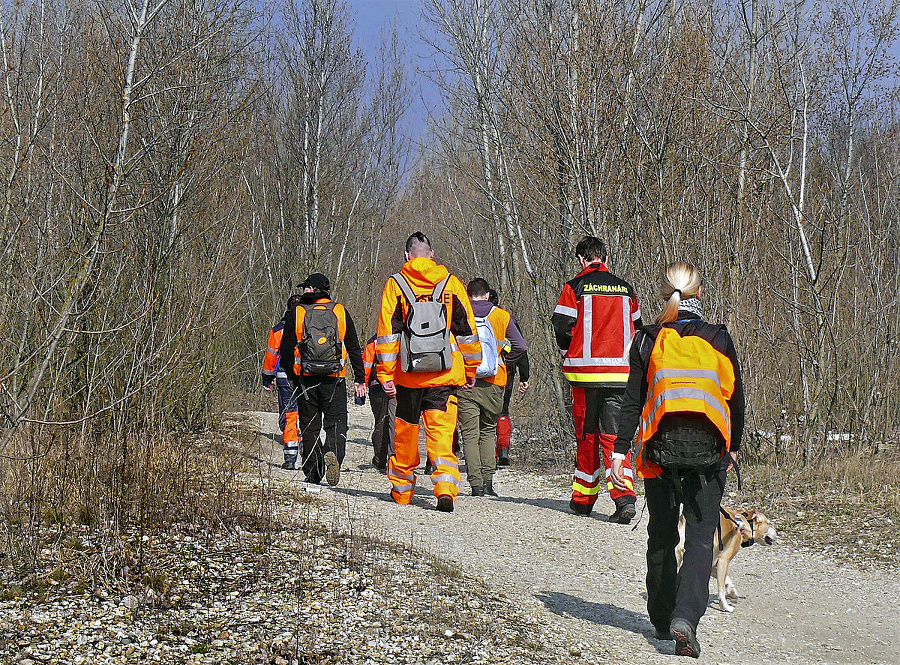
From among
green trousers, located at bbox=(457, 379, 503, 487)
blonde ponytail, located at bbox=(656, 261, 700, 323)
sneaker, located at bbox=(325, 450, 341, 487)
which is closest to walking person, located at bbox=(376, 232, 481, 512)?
sneaker, located at bbox=(325, 450, 341, 487)

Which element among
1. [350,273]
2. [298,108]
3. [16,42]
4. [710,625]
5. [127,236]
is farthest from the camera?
[350,273]

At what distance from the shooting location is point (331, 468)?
901 centimetres

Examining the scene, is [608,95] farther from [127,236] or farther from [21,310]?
[21,310]

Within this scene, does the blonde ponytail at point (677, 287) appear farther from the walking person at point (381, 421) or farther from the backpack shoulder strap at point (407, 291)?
the walking person at point (381, 421)

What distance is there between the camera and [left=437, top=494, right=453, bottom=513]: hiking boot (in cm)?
802

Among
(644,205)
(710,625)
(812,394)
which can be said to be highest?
(644,205)

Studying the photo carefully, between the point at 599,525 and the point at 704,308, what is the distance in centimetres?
353

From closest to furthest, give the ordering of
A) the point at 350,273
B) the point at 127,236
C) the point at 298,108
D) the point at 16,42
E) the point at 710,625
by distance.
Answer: the point at 710,625 < the point at 16,42 < the point at 127,236 < the point at 298,108 < the point at 350,273

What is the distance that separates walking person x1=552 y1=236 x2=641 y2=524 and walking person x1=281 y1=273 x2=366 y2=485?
2240mm

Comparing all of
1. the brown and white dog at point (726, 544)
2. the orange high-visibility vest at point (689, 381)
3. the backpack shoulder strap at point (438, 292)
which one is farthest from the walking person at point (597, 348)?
the orange high-visibility vest at point (689, 381)

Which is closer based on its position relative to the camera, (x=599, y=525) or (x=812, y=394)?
(x=599, y=525)

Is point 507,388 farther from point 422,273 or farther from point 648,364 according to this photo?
point 648,364

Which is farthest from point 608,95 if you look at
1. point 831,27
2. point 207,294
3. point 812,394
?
point 207,294

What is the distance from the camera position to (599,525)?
8.22 metres
